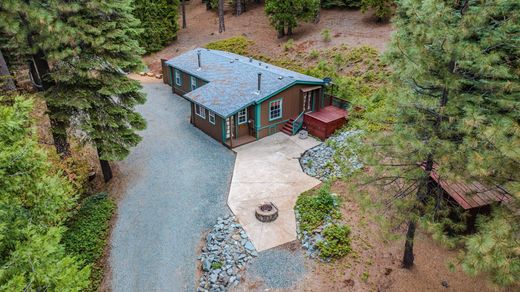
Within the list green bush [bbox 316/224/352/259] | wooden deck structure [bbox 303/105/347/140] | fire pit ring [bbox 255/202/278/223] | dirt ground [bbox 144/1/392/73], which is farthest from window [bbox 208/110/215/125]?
dirt ground [bbox 144/1/392/73]

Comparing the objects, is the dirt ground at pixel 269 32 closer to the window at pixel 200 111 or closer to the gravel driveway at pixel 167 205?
the window at pixel 200 111

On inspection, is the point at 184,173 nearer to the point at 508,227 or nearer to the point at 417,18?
the point at 417,18

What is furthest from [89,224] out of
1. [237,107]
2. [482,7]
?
[482,7]

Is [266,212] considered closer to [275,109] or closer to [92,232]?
[92,232]

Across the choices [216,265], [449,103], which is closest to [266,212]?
[216,265]

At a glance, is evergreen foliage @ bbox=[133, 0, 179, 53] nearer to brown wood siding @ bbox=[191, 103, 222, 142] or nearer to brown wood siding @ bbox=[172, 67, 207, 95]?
brown wood siding @ bbox=[172, 67, 207, 95]
